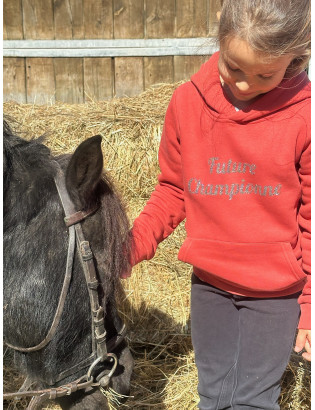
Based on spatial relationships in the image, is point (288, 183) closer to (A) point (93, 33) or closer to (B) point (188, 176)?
(B) point (188, 176)

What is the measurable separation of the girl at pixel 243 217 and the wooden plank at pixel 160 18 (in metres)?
2.97

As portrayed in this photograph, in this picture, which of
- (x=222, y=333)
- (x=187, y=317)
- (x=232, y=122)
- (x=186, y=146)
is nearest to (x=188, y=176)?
(x=186, y=146)

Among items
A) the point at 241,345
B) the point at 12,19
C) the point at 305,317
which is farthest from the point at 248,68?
the point at 12,19

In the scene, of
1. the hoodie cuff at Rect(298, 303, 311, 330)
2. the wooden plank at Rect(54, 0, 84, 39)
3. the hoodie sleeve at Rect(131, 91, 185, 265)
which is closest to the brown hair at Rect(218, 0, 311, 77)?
the hoodie sleeve at Rect(131, 91, 185, 265)

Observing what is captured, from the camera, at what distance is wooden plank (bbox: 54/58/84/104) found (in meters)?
4.77

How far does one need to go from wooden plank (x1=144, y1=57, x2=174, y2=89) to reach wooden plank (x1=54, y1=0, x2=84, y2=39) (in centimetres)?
60

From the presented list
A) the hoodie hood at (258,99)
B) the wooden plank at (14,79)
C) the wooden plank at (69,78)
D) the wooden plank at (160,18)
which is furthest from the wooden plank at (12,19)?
the hoodie hood at (258,99)

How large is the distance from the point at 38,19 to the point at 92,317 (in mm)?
3750

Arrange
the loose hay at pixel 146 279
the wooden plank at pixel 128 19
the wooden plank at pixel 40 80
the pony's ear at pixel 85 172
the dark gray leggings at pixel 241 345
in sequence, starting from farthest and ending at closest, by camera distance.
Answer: the wooden plank at pixel 40 80
the wooden plank at pixel 128 19
the loose hay at pixel 146 279
the dark gray leggings at pixel 241 345
the pony's ear at pixel 85 172

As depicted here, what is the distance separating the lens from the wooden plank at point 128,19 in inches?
184

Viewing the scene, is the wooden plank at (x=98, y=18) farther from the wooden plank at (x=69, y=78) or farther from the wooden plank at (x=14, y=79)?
the wooden plank at (x=14, y=79)

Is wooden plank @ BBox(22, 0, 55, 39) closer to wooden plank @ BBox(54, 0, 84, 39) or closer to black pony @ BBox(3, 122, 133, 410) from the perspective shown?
wooden plank @ BBox(54, 0, 84, 39)

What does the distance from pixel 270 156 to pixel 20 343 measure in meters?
0.89

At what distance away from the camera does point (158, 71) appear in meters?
4.80
